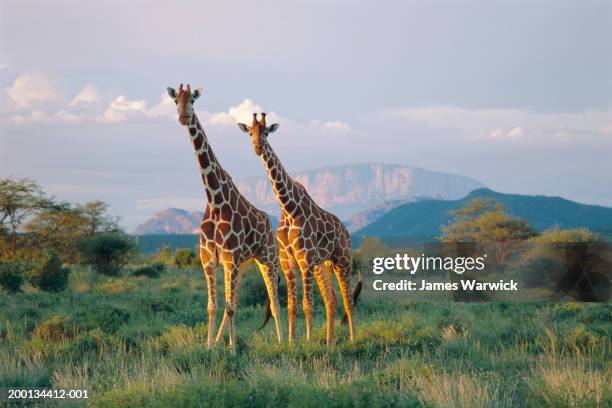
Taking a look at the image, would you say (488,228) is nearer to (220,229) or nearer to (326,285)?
(326,285)

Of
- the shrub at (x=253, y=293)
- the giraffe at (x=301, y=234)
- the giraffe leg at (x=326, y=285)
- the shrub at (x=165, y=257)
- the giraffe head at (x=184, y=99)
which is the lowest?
the shrub at (x=165, y=257)

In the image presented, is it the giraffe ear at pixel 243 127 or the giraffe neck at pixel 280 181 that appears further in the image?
the giraffe neck at pixel 280 181

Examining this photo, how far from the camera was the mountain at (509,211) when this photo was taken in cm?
14462

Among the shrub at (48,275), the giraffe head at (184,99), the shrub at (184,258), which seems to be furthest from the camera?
the shrub at (184,258)

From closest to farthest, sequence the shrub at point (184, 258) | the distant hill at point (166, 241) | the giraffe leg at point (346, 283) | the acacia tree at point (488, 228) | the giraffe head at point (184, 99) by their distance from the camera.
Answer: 1. the giraffe head at point (184, 99)
2. the giraffe leg at point (346, 283)
3. the shrub at point (184, 258)
4. the acacia tree at point (488, 228)
5. the distant hill at point (166, 241)

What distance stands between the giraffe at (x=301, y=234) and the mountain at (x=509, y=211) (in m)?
112

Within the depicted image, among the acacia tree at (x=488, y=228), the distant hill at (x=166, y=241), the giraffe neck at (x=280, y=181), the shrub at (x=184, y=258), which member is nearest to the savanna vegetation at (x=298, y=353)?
the giraffe neck at (x=280, y=181)

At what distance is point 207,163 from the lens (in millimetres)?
10852

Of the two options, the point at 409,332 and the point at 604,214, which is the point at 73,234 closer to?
the point at 409,332

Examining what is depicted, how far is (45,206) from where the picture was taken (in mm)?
36688

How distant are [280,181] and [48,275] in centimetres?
1478

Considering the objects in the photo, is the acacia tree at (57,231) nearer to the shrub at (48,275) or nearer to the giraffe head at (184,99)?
the shrub at (48,275)

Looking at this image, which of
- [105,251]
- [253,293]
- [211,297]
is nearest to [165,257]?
[105,251]

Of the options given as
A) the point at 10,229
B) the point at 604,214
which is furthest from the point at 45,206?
the point at 604,214
